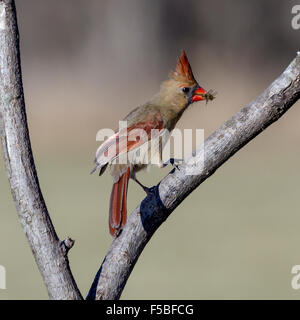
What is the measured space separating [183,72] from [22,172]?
42.5 inches

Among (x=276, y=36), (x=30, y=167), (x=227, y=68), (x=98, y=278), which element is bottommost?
(x=98, y=278)

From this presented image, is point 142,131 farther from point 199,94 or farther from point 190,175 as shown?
point 190,175

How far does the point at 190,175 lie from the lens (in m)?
2.12

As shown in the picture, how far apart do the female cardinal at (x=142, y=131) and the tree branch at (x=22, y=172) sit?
0.25m

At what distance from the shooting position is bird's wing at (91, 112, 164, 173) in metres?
2.38

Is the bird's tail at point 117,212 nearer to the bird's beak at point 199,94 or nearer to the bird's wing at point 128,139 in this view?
the bird's wing at point 128,139

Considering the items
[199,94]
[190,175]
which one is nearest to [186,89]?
[199,94]

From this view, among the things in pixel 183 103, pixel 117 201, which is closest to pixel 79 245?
pixel 183 103

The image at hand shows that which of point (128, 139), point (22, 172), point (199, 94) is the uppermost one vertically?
point (199, 94)

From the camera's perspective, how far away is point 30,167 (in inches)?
78.3

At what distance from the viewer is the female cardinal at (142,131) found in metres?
2.33

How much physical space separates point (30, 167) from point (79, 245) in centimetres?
545

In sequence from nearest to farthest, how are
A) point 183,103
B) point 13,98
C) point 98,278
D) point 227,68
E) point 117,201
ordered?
point 13,98, point 98,278, point 117,201, point 183,103, point 227,68

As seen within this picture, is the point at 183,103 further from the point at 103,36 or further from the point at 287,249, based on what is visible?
the point at 103,36
